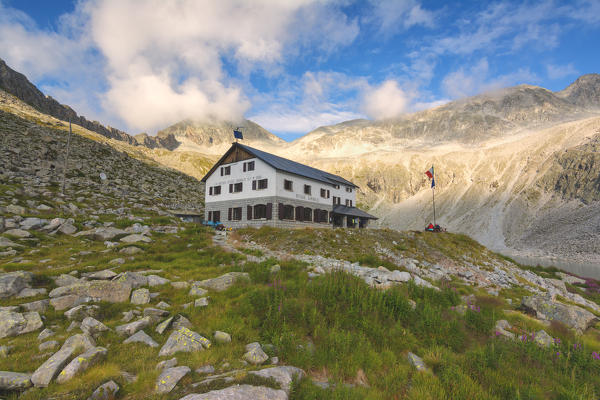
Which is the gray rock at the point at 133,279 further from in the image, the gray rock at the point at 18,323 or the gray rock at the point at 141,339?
the gray rock at the point at 141,339

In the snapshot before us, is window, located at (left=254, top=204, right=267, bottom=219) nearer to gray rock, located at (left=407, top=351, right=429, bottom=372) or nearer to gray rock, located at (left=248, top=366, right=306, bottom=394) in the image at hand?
gray rock, located at (left=407, top=351, right=429, bottom=372)

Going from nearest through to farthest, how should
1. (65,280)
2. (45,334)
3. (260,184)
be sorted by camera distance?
(45,334) < (65,280) < (260,184)

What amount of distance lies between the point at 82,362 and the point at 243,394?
9.27 ft

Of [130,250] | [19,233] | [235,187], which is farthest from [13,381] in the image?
[235,187]

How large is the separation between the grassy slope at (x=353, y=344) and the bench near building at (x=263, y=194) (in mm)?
23325

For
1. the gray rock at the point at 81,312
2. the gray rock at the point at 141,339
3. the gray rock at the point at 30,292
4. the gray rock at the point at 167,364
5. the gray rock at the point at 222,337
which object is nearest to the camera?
the gray rock at the point at 167,364

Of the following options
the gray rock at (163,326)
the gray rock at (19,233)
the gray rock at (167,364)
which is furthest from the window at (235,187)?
the gray rock at (167,364)

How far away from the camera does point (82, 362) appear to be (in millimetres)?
4402

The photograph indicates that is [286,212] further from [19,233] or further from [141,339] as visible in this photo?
[141,339]

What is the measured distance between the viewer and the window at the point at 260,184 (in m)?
34.4

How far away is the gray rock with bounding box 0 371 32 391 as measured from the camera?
3.87 meters

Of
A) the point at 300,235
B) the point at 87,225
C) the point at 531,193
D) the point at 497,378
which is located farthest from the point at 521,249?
the point at 87,225

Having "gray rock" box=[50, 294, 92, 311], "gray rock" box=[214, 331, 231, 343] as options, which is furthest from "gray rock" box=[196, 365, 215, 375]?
"gray rock" box=[50, 294, 92, 311]

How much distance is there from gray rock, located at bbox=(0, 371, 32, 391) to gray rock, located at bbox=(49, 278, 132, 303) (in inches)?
137
